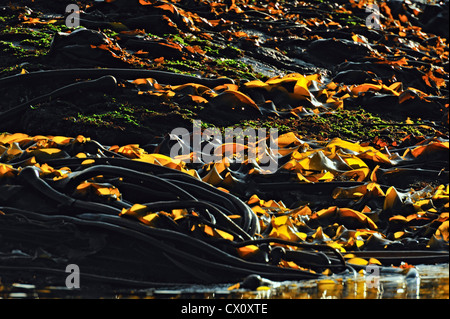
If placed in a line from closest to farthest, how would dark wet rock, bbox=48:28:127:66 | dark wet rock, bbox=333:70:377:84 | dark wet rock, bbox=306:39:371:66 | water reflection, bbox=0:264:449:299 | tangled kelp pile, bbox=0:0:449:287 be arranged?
1. water reflection, bbox=0:264:449:299
2. tangled kelp pile, bbox=0:0:449:287
3. dark wet rock, bbox=48:28:127:66
4. dark wet rock, bbox=333:70:377:84
5. dark wet rock, bbox=306:39:371:66

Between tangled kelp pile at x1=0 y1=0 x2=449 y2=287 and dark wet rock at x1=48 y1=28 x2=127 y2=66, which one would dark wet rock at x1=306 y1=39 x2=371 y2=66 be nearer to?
tangled kelp pile at x1=0 y1=0 x2=449 y2=287

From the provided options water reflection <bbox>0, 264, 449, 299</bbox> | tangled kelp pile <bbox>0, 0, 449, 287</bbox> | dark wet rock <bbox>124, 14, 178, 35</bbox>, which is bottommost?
water reflection <bbox>0, 264, 449, 299</bbox>

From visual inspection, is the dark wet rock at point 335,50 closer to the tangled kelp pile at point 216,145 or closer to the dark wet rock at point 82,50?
the tangled kelp pile at point 216,145

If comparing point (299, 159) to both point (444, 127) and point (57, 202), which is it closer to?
point (57, 202)

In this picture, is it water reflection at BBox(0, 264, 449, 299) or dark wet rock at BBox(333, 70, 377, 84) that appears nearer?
water reflection at BBox(0, 264, 449, 299)

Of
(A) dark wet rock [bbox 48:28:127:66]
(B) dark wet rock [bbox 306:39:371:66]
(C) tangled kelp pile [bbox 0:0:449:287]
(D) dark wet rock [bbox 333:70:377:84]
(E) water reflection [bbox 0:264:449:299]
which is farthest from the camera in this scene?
(B) dark wet rock [bbox 306:39:371:66]

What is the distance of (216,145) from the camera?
9.96 ft

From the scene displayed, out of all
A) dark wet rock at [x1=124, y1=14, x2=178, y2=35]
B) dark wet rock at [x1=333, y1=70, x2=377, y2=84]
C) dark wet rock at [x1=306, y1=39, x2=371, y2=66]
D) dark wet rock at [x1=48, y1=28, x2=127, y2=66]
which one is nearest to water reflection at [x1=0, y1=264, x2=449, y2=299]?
dark wet rock at [x1=48, y1=28, x2=127, y2=66]

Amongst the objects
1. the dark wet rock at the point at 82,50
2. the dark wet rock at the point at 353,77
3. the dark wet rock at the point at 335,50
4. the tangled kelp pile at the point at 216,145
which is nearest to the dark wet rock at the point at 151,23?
the tangled kelp pile at the point at 216,145

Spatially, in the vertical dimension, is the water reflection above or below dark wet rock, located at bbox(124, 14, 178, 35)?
below

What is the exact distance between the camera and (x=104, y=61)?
3760 mm

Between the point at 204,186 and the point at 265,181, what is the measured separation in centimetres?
48

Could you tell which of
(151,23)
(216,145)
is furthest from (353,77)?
(216,145)

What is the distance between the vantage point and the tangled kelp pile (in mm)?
2006
